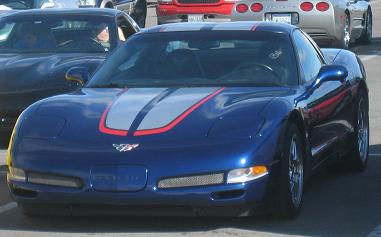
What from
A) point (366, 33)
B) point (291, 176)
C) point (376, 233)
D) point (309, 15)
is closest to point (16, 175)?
point (291, 176)

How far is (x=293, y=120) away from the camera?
754 centimetres

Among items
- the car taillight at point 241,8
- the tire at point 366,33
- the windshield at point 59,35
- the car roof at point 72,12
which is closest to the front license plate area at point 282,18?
the car taillight at point 241,8

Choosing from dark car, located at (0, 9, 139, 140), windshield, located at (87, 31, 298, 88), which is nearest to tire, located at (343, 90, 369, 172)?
windshield, located at (87, 31, 298, 88)

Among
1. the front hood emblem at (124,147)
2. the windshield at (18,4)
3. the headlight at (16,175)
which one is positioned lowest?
the windshield at (18,4)

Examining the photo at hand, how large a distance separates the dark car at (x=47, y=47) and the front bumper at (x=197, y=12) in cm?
996

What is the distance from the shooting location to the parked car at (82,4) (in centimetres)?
2070

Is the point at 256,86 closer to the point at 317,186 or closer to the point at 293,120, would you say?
the point at 293,120

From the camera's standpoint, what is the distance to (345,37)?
21109mm

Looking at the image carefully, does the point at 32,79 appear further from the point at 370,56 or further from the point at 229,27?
the point at 370,56

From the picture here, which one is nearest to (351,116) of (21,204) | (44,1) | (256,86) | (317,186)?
(317,186)

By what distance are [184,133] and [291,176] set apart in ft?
2.68

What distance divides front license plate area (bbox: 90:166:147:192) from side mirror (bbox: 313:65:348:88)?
6.27 ft

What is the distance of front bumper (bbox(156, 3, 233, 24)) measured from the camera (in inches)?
901

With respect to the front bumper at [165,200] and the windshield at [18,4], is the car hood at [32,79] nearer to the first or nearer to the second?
the front bumper at [165,200]
